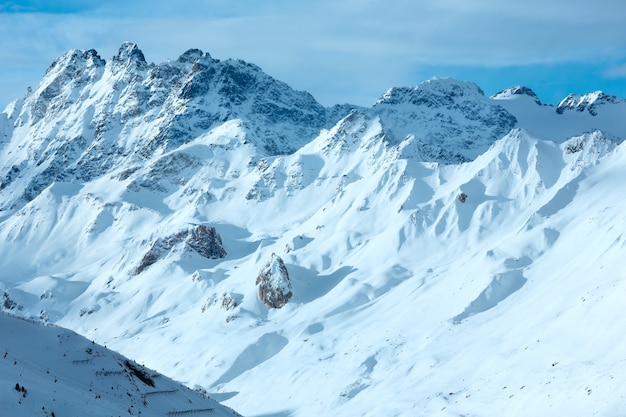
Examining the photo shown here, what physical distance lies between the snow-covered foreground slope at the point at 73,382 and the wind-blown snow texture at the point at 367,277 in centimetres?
2247

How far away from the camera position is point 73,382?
22.6m

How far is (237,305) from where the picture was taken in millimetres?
102812

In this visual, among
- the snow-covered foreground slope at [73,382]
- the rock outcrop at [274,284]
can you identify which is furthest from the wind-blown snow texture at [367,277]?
the snow-covered foreground slope at [73,382]

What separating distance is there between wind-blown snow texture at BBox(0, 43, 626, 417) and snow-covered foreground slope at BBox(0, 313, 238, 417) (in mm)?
22469

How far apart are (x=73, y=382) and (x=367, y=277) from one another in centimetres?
7862

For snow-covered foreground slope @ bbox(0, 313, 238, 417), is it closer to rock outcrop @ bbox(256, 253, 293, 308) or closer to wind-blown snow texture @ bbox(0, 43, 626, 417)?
wind-blown snow texture @ bbox(0, 43, 626, 417)

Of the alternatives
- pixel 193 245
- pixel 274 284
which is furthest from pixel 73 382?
pixel 193 245

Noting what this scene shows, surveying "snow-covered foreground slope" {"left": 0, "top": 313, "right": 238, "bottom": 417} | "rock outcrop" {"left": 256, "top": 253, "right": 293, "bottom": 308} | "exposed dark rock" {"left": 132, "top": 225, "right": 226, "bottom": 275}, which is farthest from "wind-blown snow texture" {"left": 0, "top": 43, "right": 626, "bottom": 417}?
"snow-covered foreground slope" {"left": 0, "top": 313, "right": 238, "bottom": 417}

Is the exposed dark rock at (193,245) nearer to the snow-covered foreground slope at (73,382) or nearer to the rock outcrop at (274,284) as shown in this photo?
the rock outcrop at (274,284)

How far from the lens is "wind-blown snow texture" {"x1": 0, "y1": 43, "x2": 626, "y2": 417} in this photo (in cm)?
5481

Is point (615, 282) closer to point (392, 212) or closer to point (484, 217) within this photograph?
Result: point (484, 217)

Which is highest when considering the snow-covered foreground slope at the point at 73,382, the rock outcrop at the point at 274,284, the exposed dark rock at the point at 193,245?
the exposed dark rock at the point at 193,245

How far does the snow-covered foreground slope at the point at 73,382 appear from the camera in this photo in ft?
59.3

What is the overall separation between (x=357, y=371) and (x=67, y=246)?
12097cm
